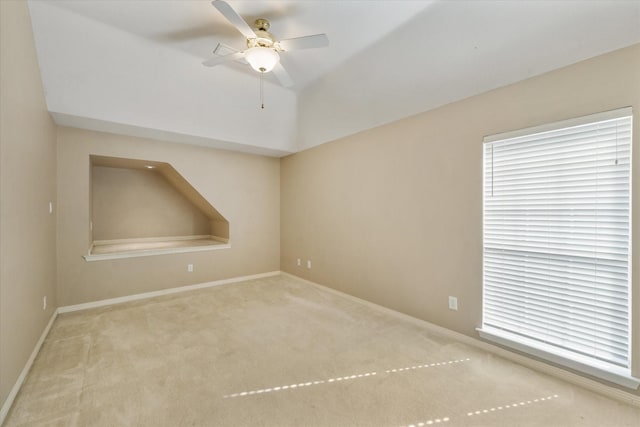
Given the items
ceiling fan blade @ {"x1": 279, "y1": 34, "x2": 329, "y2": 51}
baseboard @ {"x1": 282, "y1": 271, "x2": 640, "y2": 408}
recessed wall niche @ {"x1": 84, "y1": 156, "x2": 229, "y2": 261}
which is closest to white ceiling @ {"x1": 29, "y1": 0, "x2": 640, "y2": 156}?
ceiling fan blade @ {"x1": 279, "y1": 34, "x2": 329, "y2": 51}

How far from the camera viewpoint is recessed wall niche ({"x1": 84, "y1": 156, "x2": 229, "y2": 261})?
4.34 metres

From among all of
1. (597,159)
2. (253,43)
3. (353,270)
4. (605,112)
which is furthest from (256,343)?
(605,112)

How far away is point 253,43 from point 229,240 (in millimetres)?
3079

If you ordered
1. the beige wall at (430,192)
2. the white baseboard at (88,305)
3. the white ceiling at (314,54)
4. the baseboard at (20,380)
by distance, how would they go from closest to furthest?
the baseboard at (20,380) → the white baseboard at (88,305) → the beige wall at (430,192) → the white ceiling at (314,54)

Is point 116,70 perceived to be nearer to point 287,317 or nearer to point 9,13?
point 9,13

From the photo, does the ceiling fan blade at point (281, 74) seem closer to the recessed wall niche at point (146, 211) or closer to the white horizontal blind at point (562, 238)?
the white horizontal blind at point (562, 238)

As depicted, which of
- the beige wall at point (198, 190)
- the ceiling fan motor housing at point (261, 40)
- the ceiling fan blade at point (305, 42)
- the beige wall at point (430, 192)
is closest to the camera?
the beige wall at point (430, 192)

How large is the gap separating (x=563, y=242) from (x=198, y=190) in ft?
14.3

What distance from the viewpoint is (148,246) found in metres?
4.44

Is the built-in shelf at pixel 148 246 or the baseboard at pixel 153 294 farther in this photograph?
the built-in shelf at pixel 148 246

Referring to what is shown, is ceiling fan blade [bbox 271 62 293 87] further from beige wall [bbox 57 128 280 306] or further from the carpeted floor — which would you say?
the carpeted floor

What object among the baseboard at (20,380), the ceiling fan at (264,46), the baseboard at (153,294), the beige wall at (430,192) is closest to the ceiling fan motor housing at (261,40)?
the ceiling fan at (264,46)

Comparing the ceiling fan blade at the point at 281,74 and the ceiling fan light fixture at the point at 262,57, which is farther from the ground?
the ceiling fan blade at the point at 281,74

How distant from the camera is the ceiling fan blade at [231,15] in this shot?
184 cm
